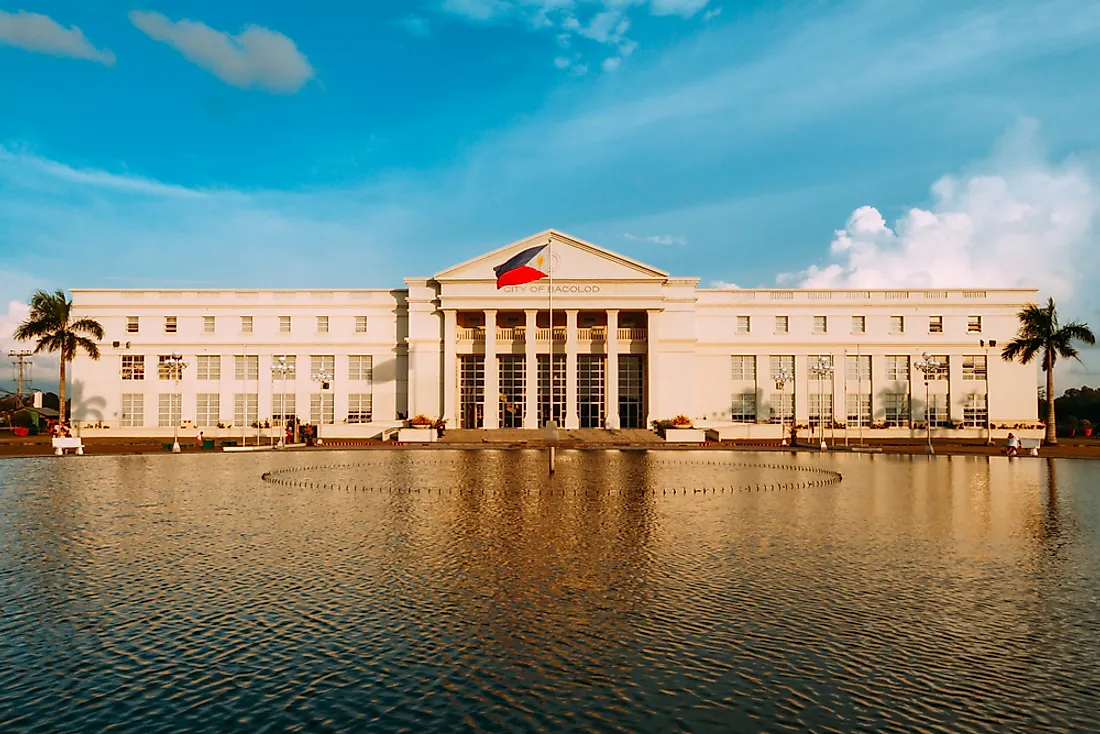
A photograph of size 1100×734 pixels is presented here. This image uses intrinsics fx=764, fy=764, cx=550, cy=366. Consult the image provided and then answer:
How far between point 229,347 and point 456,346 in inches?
902

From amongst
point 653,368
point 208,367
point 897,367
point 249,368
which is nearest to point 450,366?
point 653,368

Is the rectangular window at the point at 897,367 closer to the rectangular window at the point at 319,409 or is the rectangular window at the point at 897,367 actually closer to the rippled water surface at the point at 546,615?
the rippled water surface at the point at 546,615

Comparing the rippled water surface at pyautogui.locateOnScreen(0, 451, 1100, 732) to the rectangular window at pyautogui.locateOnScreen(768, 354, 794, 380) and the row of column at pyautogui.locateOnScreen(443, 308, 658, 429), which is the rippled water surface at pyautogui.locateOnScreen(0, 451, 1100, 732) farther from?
the rectangular window at pyautogui.locateOnScreen(768, 354, 794, 380)

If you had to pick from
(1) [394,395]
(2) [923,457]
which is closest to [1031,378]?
(2) [923,457]

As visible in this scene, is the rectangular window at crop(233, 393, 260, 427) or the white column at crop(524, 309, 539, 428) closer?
the white column at crop(524, 309, 539, 428)

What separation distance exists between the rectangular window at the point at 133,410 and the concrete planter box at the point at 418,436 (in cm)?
2967

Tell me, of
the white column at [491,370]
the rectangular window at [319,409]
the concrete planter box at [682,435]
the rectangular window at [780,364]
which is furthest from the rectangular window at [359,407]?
the rectangular window at [780,364]

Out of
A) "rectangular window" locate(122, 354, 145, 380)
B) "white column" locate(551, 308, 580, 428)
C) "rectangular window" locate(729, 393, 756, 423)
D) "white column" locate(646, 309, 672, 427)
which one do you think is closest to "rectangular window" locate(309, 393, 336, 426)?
"rectangular window" locate(122, 354, 145, 380)

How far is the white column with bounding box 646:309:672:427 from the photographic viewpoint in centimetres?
7081

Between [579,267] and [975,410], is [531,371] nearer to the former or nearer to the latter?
[579,267]

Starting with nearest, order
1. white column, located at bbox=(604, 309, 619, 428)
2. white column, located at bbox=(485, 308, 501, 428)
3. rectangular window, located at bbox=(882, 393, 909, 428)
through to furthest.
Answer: white column, located at bbox=(485, 308, 501, 428) → white column, located at bbox=(604, 309, 619, 428) → rectangular window, located at bbox=(882, 393, 909, 428)

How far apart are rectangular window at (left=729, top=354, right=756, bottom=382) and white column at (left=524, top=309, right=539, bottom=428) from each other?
20476 mm

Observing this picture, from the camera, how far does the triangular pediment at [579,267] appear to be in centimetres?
7100

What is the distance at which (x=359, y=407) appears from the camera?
246 ft
